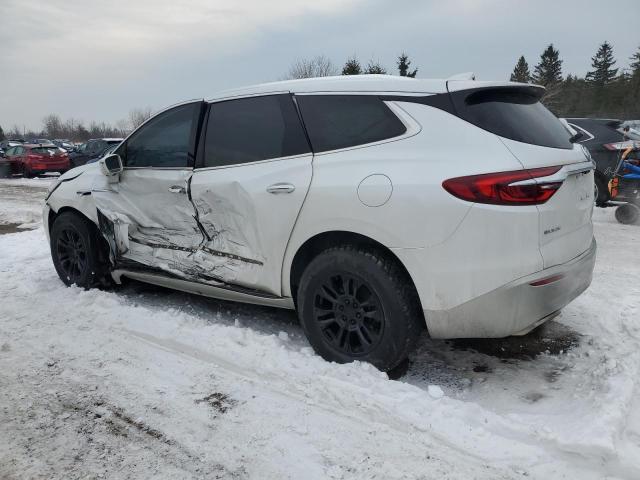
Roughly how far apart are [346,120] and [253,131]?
0.77m

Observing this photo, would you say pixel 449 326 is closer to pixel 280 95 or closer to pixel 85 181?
pixel 280 95

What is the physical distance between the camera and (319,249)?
321 cm

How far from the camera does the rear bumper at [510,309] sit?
2617mm

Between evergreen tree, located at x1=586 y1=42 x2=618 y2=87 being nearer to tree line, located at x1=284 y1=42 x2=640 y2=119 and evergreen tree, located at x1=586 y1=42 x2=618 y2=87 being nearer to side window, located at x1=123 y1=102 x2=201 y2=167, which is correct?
tree line, located at x1=284 y1=42 x2=640 y2=119

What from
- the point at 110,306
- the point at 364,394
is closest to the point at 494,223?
the point at 364,394

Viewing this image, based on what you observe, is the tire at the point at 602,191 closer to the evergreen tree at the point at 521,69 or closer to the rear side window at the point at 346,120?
the rear side window at the point at 346,120

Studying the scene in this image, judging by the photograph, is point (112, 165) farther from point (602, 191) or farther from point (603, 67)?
point (603, 67)

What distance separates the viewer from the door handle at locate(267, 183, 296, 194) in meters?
3.17

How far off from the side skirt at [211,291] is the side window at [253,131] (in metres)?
0.95

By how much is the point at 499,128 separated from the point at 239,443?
85.5 inches

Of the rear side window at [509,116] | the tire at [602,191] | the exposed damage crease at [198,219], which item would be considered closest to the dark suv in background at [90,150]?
the tire at [602,191]

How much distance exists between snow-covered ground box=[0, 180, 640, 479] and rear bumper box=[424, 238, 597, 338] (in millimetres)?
408

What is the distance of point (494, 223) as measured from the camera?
255cm

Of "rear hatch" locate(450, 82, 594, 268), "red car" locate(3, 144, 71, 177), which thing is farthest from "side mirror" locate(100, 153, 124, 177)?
"red car" locate(3, 144, 71, 177)
